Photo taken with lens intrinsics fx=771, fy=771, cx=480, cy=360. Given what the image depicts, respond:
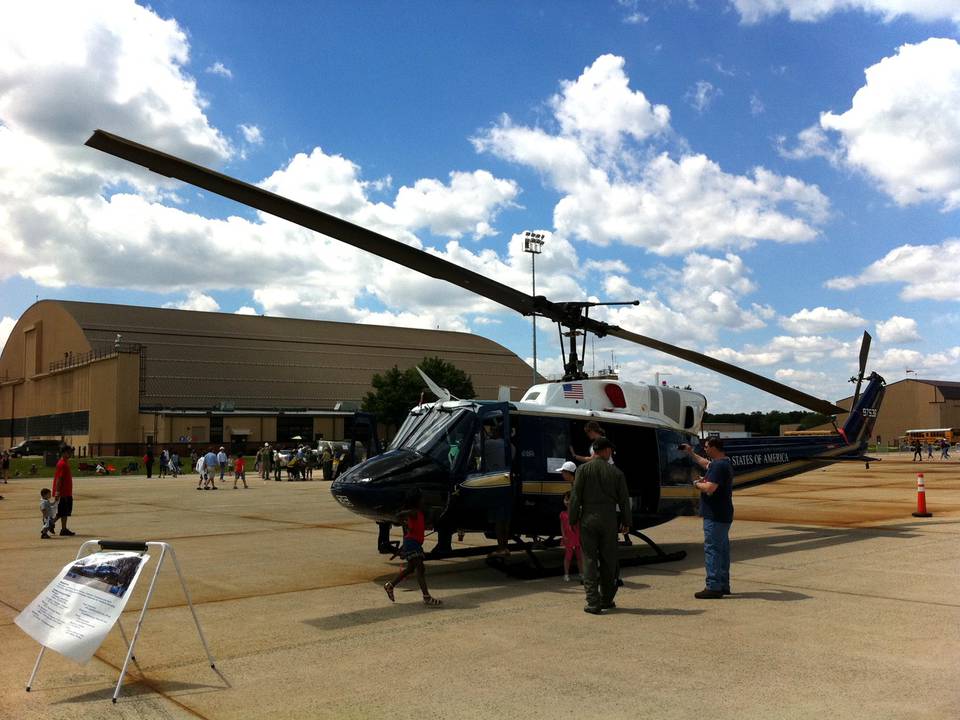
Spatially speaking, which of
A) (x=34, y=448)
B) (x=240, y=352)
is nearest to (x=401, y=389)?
(x=240, y=352)

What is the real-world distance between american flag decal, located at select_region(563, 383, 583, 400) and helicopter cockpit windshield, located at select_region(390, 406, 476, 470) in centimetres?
196

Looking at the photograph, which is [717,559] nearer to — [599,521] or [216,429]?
[599,521]

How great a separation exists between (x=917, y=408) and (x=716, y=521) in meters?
118

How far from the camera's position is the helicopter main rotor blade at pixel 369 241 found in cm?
704

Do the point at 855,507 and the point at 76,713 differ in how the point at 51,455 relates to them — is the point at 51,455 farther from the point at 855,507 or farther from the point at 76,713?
the point at 76,713

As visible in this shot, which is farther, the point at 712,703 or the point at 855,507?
the point at 855,507

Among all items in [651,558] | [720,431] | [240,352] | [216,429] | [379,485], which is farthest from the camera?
[240,352]

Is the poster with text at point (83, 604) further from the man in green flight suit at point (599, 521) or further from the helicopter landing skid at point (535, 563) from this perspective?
the helicopter landing skid at point (535, 563)

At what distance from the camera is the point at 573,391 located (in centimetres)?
1211

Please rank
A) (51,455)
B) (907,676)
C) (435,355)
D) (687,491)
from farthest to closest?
1. (435,355)
2. (51,455)
3. (687,491)
4. (907,676)

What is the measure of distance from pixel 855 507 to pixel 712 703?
1764cm

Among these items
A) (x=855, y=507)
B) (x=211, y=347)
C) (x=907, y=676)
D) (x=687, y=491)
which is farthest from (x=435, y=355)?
(x=907, y=676)

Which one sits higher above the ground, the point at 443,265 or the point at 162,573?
the point at 443,265

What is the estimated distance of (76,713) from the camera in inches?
209
